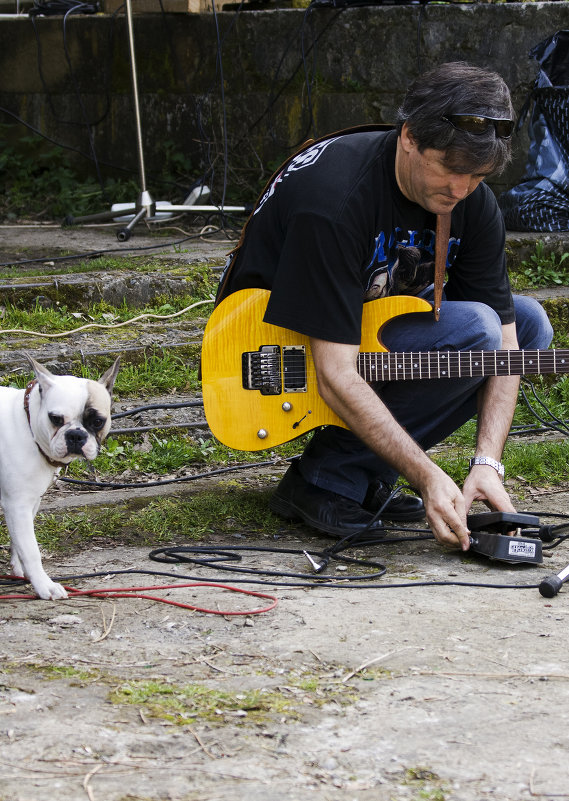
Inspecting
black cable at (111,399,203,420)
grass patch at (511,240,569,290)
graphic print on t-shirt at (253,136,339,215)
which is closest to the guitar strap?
graphic print on t-shirt at (253,136,339,215)

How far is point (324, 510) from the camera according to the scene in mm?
3166

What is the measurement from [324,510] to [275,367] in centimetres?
50

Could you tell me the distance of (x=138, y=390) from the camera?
161 inches

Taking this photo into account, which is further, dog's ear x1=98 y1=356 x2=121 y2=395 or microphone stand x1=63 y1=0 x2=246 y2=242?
microphone stand x1=63 y1=0 x2=246 y2=242

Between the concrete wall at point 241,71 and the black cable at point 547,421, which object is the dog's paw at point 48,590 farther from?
the concrete wall at point 241,71

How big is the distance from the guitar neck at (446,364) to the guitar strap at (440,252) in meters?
0.17

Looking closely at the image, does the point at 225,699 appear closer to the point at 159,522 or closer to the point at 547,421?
the point at 159,522

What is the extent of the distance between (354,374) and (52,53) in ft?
15.2

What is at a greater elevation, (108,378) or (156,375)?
(108,378)

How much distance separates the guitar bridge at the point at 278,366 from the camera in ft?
10.0

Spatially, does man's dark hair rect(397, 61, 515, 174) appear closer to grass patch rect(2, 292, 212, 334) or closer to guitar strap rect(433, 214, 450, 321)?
guitar strap rect(433, 214, 450, 321)

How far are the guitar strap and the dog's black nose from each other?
4.03 feet

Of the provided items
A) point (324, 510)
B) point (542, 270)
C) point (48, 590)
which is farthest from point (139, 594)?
point (542, 270)

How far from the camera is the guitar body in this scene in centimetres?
306
